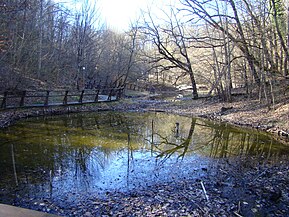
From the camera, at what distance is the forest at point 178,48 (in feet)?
51.2

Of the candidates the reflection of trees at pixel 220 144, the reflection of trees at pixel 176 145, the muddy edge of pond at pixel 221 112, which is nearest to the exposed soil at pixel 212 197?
the reflection of trees at pixel 220 144

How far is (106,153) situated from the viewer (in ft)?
27.8

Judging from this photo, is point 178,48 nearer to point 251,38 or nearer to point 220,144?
point 251,38

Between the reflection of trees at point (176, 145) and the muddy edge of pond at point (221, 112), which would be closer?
the reflection of trees at point (176, 145)

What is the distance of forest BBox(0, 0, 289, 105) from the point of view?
51.2 feet

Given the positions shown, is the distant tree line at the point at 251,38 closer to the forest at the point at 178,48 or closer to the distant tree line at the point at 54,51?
the forest at the point at 178,48

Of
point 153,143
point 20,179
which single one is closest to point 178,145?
point 153,143

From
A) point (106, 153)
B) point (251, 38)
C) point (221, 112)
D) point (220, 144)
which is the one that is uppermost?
point (251, 38)

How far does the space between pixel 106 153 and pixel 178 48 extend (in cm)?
2017

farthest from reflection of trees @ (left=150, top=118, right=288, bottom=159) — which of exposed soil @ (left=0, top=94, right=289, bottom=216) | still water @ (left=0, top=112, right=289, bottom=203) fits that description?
exposed soil @ (left=0, top=94, right=289, bottom=216)

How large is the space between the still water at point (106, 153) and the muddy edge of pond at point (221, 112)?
0.87 metres

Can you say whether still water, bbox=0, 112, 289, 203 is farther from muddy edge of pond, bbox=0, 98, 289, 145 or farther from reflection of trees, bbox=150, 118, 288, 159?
muddy edge of pond, bbox=0, 98, 289, 145

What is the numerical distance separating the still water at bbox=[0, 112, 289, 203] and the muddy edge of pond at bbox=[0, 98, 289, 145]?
2.85 ft

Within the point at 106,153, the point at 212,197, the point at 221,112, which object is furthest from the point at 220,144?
the point at 221,112
